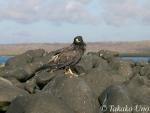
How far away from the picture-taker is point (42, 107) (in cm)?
1329

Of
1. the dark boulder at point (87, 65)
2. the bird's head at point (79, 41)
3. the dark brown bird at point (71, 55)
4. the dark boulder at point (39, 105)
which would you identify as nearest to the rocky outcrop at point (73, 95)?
the dark boulder at point (39, 105)

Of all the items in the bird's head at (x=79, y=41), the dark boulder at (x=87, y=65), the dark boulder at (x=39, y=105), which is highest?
the bird's head at (x=79, y=41)

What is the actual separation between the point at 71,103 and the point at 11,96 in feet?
7.29

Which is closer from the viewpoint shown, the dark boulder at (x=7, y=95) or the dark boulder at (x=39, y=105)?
the dark boulder at (x=39, y=105)

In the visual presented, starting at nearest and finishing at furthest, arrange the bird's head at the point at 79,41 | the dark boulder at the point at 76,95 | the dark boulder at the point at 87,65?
the dark boulder at the point at 76,95 → the bird's head at the point at 79,41 → the dark boulder at the point at 87,65

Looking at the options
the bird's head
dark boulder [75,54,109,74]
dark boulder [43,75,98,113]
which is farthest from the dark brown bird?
dark boulder [75,54,109,74]

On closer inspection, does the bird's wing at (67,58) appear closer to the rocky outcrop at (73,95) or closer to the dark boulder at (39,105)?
the rocky outcrop at (73,95)

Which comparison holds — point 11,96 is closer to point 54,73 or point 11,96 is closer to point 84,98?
point 84,98

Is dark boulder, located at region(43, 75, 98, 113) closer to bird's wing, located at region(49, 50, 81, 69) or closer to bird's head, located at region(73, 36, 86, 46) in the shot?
bird's wing, located at region(49, 50, 81, 69)

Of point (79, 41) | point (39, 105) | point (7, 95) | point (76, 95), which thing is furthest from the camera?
point (79, 41)

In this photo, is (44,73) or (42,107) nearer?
(42,107)

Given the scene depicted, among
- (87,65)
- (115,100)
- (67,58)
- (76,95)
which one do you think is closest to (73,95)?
(76,95)

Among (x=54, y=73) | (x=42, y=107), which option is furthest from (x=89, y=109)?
(x=54, y=73)

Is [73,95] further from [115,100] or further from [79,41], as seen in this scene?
[79,41]
